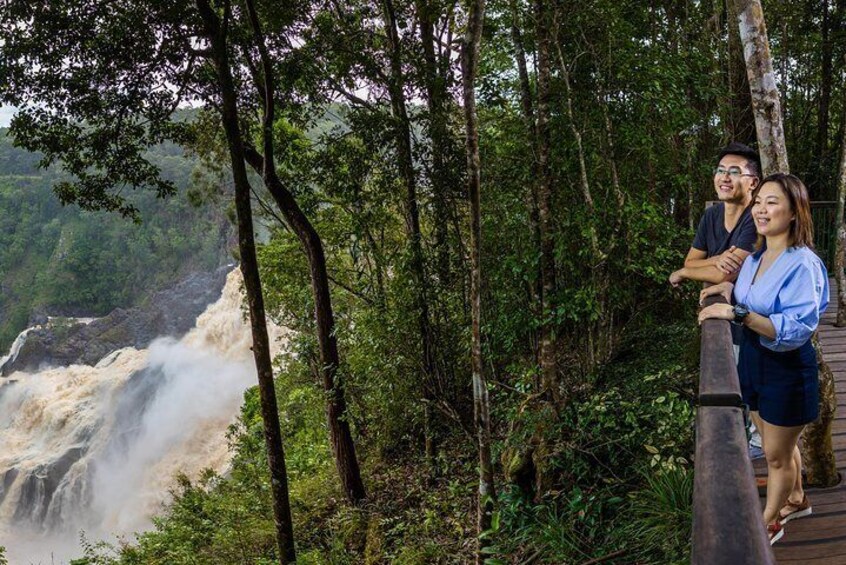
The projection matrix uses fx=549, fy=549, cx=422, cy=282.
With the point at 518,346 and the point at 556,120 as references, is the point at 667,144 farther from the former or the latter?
the point at 518,346

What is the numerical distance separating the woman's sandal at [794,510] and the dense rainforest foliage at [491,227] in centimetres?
62

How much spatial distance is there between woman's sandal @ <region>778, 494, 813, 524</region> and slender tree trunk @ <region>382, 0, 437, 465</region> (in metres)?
4.30

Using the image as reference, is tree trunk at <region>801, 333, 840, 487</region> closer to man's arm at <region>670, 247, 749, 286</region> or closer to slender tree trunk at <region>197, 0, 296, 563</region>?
man's arm at <region>670, 247, 749, 286</region>

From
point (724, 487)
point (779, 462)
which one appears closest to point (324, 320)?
point (779, 462)

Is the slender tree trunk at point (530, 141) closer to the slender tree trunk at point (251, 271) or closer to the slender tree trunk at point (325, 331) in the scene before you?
the slender tree trunk at point (251, 271)

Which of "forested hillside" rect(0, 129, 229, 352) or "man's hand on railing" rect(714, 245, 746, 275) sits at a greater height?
"forested hillside" rect(0, 129, 229, 352)

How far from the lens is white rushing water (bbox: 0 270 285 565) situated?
24.3 m

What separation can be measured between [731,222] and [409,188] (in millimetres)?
4615

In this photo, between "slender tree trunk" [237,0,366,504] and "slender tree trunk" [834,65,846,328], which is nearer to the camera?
"slender tree trunk" [834,65,846,328]

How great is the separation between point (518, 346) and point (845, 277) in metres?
4.01

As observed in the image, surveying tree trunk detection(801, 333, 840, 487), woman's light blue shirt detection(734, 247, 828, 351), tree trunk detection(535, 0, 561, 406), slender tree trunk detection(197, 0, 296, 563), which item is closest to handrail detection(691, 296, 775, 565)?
woman's light blue shirt detection(734, 247, 828, 351)

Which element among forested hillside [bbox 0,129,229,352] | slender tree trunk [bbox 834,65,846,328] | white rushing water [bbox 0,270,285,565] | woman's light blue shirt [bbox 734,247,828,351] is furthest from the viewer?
forested hillside [bbox 0,129,229,352]

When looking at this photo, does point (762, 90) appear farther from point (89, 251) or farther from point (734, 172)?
point (89, 251)

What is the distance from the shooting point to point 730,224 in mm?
2604
